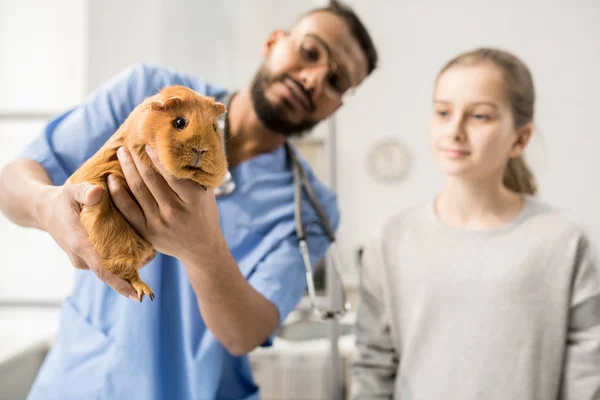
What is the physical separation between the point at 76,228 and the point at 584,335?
0.57 m

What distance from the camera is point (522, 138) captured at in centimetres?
54

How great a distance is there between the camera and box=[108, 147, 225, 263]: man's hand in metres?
0.23

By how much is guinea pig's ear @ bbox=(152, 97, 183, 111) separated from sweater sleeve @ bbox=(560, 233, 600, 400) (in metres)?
0.53

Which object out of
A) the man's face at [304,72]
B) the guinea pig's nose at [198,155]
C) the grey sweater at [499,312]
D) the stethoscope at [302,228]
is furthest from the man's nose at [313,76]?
the guinea pig's nose at [198,155]

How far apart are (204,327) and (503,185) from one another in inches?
18.4

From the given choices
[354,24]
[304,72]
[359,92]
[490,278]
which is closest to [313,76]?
[304,72]

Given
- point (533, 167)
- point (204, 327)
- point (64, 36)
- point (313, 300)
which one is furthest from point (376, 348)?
point (64, 36)

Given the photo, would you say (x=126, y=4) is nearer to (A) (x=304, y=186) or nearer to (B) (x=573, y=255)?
(A) (x=304, y=186)

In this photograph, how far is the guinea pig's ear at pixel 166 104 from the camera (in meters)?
0.22

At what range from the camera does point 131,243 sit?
24cm

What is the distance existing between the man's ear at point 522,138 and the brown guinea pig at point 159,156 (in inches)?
17.7

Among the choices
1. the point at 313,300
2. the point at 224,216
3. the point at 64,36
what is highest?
the point at 64,36

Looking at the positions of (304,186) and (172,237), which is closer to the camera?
(172,237)

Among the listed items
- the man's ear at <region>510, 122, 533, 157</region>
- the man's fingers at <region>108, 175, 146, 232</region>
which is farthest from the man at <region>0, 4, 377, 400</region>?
the man's ear at <region>510, 122, 533, 157</region>
